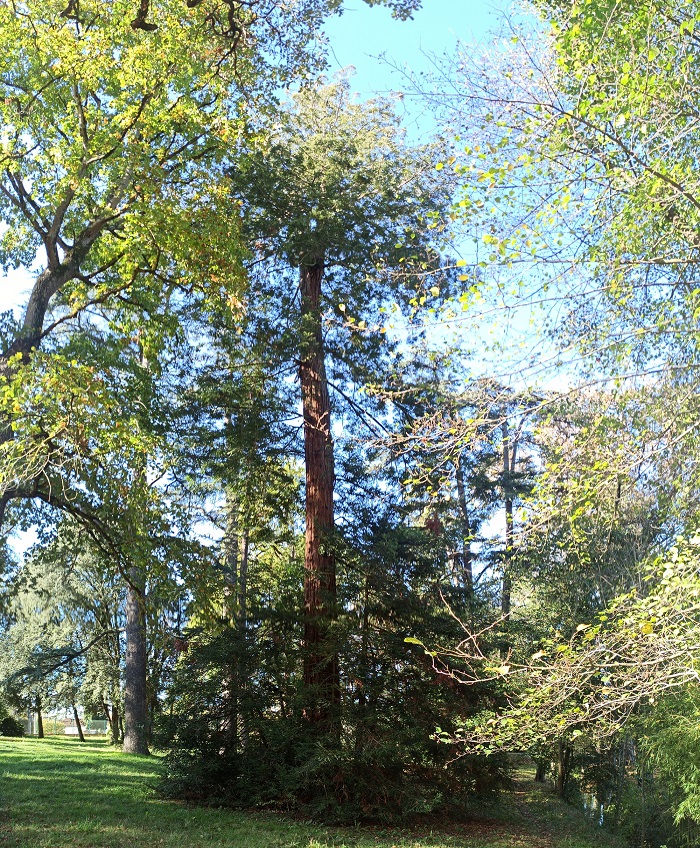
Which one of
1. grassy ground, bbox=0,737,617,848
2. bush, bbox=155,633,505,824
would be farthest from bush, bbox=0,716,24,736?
bush, bbox=155,633,505,824

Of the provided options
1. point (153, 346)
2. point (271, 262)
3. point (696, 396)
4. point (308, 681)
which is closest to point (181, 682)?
point (308, 681)

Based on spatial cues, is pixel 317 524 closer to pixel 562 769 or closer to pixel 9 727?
pixel 562 769

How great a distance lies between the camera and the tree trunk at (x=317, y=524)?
10492 millimetres

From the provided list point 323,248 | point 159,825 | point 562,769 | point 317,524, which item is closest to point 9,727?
point 562,769

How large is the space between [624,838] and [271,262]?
11432mm

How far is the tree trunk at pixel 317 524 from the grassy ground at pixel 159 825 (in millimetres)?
1670

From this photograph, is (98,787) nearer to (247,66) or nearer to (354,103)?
(247,66)

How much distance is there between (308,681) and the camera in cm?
1084

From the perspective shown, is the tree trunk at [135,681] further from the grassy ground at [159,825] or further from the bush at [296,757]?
the bush at [296,757]

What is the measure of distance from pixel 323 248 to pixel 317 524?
4392 millimetres

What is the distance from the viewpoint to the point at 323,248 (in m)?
11.6

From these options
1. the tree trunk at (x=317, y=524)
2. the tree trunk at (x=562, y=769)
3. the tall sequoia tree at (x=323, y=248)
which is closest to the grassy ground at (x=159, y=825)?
the tree trunk at (x=317, y=524)

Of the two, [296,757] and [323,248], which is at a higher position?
[323,248]

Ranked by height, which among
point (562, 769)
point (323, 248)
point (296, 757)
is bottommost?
point (562, 769)
